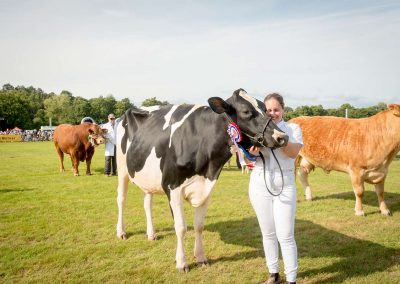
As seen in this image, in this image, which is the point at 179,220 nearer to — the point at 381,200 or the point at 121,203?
the point at 121,203

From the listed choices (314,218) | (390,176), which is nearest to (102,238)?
(314,218)

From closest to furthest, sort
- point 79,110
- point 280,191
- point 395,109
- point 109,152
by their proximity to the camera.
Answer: point 280,191, point 395,109, point 109,152, point 79,110

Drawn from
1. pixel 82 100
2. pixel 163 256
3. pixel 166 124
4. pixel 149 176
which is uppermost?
pixel 82 100

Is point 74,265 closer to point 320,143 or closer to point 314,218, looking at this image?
point 314,218

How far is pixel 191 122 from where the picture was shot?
4617 mm

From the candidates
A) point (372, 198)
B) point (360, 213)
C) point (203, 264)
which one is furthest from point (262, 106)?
point (372, 198)

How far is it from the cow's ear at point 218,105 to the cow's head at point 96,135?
948 cm

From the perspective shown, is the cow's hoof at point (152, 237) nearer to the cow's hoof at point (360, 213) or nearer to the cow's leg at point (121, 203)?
the cow's leg at point (121, 203)

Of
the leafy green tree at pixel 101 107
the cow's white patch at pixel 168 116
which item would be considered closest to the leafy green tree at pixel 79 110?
the leafy green tree at pixel 101 107

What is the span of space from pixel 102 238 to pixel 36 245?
3.37 ft

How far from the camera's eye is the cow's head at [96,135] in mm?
12620

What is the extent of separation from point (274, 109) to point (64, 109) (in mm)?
97959

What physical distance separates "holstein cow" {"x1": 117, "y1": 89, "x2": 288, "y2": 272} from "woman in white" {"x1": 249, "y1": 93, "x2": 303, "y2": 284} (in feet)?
0.54

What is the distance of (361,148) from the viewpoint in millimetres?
6902
